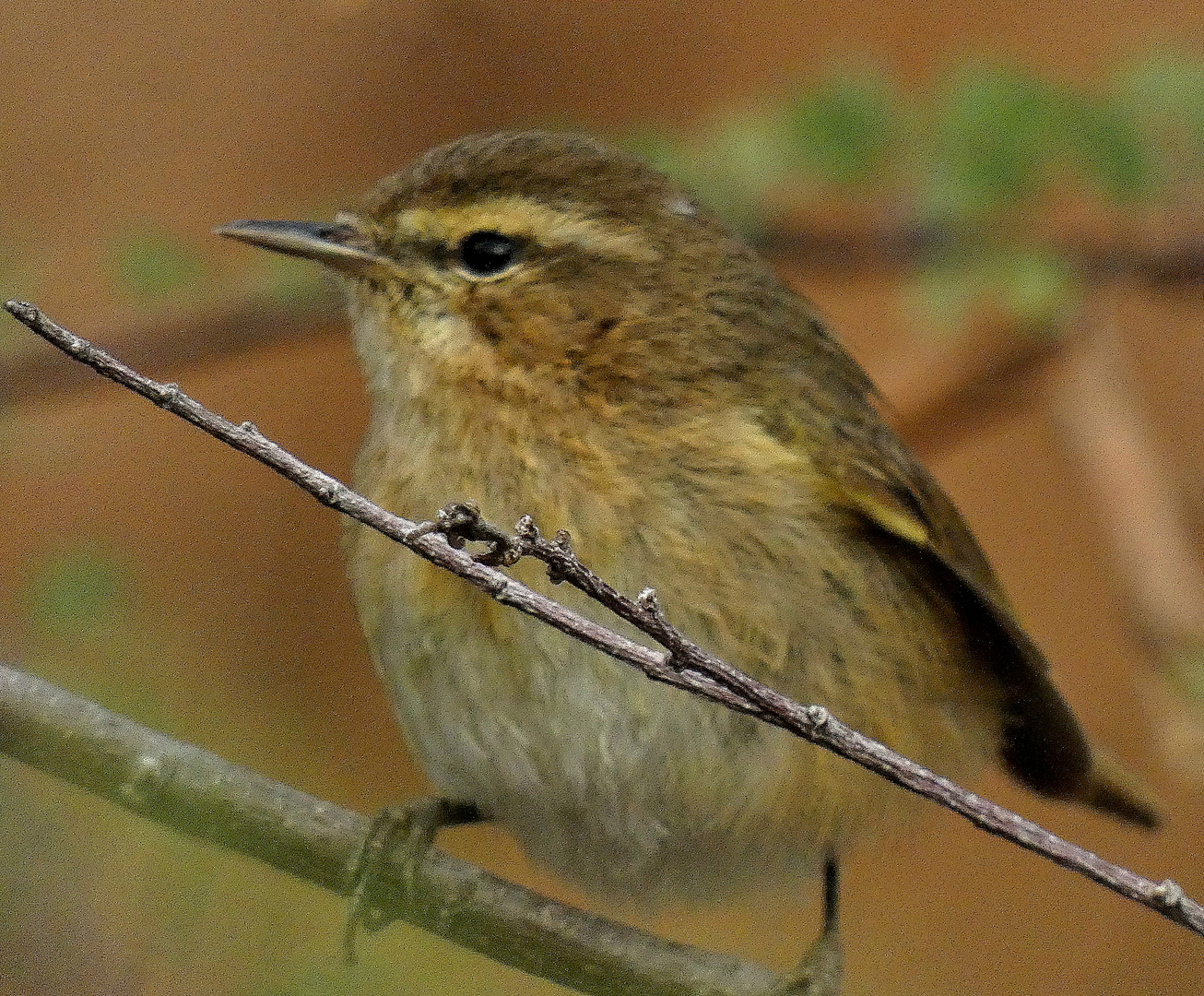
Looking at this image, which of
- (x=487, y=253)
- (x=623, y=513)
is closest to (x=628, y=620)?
(x=623, y=513)

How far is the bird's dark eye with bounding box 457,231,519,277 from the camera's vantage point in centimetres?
204

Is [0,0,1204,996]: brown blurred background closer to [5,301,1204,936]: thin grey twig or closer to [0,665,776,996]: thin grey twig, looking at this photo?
[0,665,776,996]: thin grey twig

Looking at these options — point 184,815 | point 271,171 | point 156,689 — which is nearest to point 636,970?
point 184,815

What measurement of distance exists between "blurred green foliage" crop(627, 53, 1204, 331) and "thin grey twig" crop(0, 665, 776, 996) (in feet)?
3.66

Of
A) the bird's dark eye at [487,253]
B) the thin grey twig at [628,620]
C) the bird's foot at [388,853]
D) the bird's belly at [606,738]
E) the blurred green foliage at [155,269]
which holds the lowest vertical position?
the thin grey twig at [628,620]

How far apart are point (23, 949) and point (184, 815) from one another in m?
0.58

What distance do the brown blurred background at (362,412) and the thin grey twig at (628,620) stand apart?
1280 millimetres

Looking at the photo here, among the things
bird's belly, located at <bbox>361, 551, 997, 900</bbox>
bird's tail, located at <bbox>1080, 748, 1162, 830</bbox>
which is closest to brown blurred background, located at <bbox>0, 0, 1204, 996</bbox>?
bird's tail, located at <bbox>1080, 748, 1162, 830</bbox>

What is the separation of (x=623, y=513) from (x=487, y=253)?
38 cm

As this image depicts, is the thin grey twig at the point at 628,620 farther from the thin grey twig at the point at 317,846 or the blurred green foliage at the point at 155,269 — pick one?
the blurred green foliage at the point at 155,269

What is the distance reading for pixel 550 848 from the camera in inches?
88.8

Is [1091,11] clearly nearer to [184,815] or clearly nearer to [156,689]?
[156,689]

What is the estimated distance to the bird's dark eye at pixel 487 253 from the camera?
2041 mm

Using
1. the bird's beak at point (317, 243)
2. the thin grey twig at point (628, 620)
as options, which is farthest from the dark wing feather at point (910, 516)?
the thin grey twig at point (628, 620)
